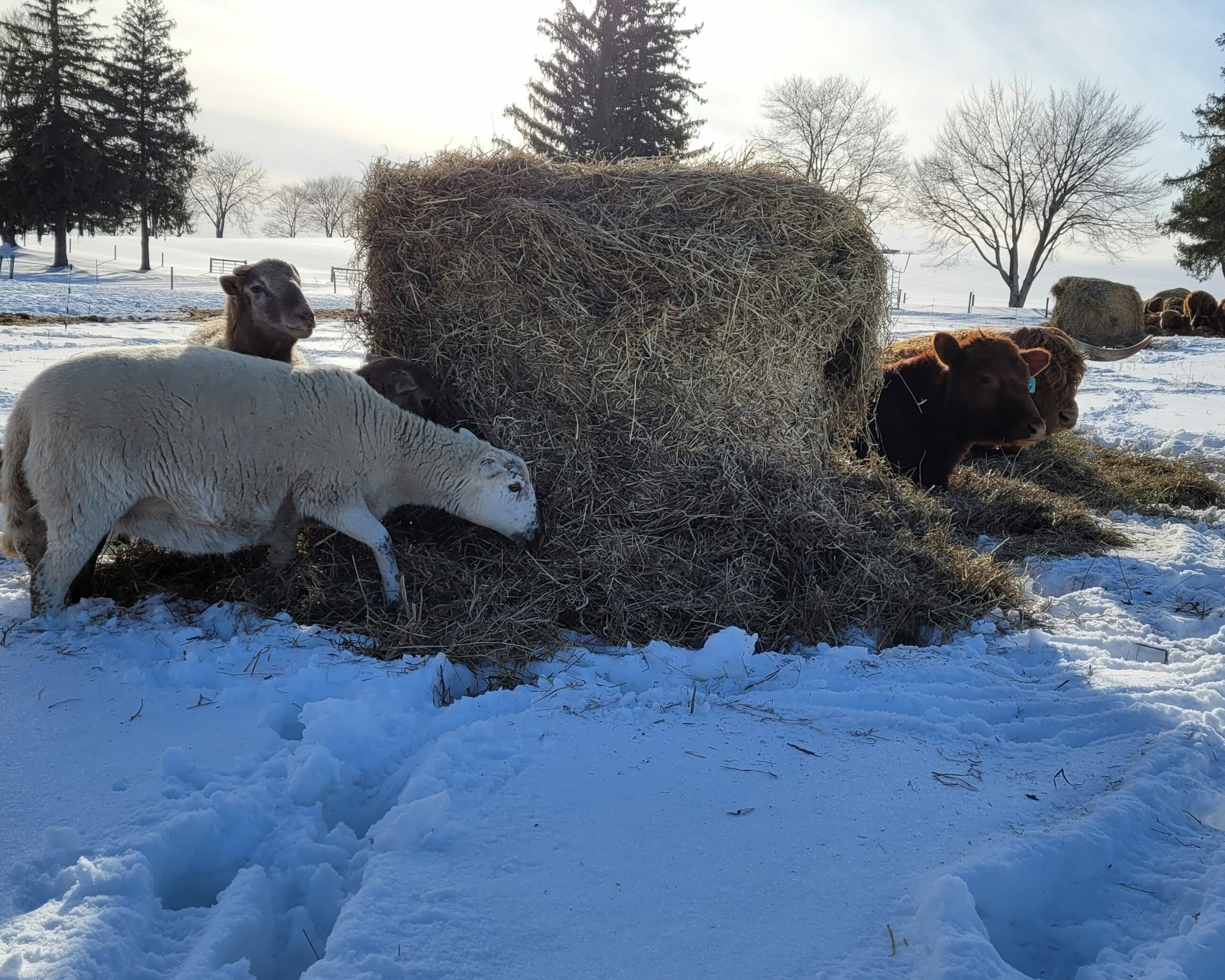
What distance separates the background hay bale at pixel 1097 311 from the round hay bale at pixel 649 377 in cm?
2413

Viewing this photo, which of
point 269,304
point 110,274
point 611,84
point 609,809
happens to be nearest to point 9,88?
point 110,274

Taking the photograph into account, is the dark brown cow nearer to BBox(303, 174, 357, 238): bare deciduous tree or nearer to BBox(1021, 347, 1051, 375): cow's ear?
BBox(1021, 347, 1051, 375): cow's ear

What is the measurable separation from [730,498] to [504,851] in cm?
341

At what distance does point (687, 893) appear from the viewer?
8.35 ft

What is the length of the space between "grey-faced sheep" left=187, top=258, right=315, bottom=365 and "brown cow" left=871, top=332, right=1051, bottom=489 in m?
5.50

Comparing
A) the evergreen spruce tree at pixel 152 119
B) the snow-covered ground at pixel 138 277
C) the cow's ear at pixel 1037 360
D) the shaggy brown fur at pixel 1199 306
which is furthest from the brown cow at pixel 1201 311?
the evergreen spruce tree at pixel 152 119

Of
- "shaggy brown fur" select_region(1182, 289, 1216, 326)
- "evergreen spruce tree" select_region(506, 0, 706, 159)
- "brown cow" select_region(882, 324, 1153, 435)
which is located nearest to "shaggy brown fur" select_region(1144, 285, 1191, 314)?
"shaggy brown fur" select_region(1182, 289, 1216, 326)

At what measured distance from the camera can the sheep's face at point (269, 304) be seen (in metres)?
6.27

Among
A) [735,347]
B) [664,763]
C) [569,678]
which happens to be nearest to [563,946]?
[664,763]

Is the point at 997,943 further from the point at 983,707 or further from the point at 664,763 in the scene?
the point at 983,707

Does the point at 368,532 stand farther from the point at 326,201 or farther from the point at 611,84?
the point at 326,201

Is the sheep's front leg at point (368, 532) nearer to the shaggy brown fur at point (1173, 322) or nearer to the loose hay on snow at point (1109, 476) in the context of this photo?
the loose hay on snow at point (1109, 476)

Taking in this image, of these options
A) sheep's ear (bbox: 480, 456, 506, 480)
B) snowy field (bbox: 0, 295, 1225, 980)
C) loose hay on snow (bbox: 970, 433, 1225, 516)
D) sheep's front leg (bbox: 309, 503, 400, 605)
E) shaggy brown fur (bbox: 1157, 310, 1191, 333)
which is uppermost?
shaggy brown fur (bbox: 1157, 310, 1191, 333)

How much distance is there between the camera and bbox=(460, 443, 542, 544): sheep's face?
210 inches
